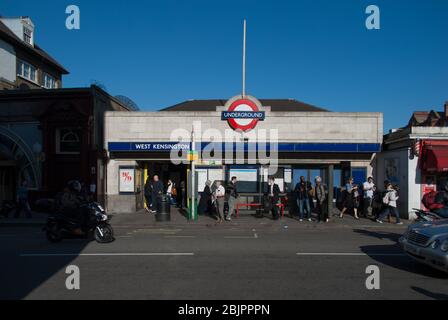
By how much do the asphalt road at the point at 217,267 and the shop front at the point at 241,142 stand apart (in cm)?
621

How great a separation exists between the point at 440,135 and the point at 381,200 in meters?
3.84

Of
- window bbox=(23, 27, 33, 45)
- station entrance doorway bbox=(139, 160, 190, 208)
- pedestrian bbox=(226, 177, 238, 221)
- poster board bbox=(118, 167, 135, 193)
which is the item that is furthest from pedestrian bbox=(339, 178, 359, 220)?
window bbox=(23, 27, 33, 45)

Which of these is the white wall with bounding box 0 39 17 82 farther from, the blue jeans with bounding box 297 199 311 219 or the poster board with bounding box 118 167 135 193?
the blue jeans with bounding box 297 199 311 219

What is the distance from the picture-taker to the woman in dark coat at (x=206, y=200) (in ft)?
56.6

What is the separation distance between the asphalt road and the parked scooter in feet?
0.93

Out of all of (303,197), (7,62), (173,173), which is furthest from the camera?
(7,62)

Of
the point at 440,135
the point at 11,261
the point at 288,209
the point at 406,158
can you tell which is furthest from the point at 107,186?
the point at 440,135

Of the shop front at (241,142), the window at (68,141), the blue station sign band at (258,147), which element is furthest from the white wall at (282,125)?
the window at (68,141)

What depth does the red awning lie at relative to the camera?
15.0 meters

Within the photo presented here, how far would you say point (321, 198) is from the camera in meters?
14.5

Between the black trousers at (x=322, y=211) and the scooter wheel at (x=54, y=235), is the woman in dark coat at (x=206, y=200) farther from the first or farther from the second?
the scooter wheel at (x=54, y=235)

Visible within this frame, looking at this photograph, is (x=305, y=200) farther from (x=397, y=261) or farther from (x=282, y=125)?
(x=397, y=261)

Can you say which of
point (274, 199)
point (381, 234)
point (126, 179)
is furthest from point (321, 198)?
point (126, 179)

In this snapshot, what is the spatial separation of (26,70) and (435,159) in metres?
29.1
